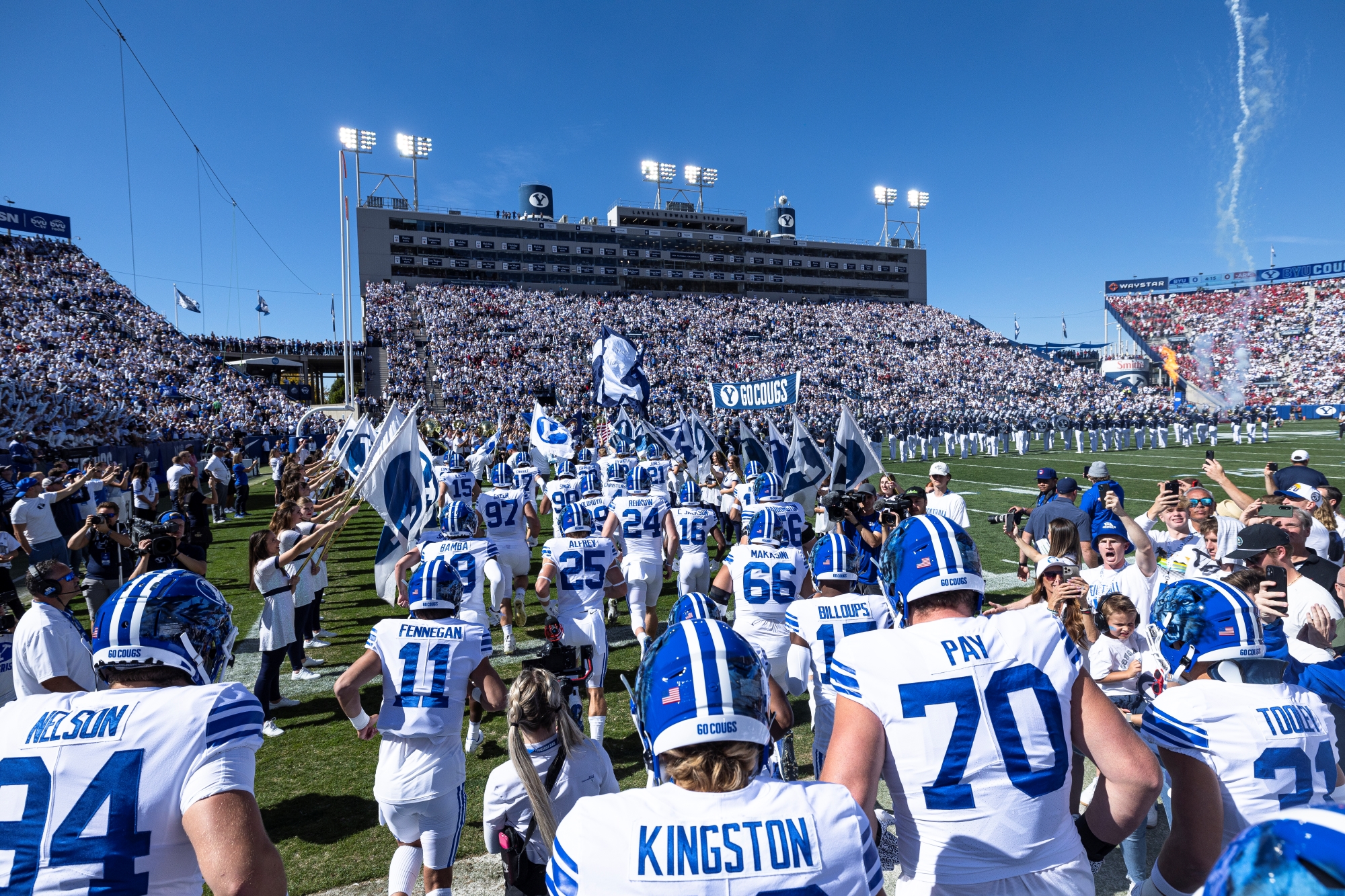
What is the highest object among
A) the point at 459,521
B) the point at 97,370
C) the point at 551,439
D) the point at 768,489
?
the point at 97,370

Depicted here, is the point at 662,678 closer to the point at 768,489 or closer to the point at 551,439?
the point at 768,489

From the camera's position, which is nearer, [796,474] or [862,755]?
[862,755]

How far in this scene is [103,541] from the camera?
838cm

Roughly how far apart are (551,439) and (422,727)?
12.8 meters

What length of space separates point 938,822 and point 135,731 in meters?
2.12

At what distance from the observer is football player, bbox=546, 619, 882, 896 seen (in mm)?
1496

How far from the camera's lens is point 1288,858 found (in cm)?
83

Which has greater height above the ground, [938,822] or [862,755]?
[862,755]

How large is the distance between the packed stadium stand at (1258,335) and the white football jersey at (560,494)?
61145 mm

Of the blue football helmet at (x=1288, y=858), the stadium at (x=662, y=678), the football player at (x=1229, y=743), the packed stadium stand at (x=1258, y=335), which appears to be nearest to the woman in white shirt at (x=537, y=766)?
the stadium at (x=662, y=678)

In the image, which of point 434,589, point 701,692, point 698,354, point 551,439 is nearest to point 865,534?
point 434,589

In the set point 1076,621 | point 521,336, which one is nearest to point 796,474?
point 1076,621

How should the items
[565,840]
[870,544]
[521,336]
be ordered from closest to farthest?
[565,840] < [870,544] < [521,336]

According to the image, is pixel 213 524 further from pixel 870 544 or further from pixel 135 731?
pixel 135 731
